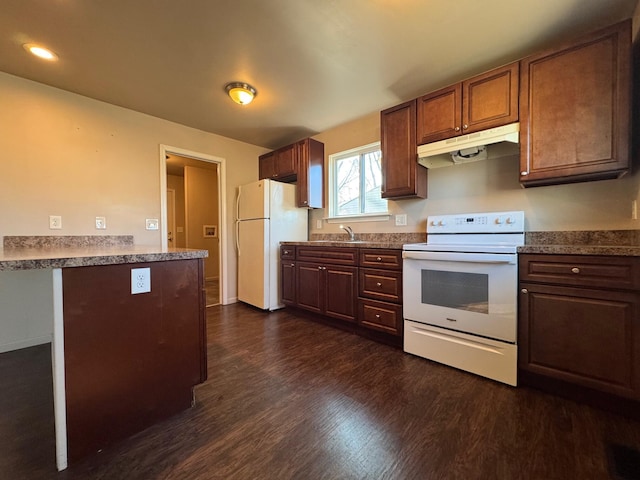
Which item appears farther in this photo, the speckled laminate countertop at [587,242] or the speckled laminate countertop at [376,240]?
Result: the speckled laminate countertop at [376,240]

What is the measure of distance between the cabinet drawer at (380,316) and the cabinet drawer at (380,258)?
13.2 inches

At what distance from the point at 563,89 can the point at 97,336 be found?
117 inches

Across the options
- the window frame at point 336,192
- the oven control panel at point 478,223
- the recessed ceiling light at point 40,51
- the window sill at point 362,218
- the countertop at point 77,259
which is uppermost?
the recessed ceiling light at point 40,51

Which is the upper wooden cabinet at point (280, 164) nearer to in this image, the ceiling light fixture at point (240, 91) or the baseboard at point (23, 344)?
the ceiling light fixture at point (240, 91)

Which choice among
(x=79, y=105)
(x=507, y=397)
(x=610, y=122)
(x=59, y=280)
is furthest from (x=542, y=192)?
(x=79, y=105)

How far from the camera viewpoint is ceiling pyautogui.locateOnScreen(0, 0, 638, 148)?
5.32 ft

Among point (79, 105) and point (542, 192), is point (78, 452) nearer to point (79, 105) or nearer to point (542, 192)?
point (79, 105)

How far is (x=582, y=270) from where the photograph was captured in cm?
150

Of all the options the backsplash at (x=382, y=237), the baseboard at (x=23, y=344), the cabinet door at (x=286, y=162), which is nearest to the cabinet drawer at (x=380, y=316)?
the backsplash at (x=382, y=237)

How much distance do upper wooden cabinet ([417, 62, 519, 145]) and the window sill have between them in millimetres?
890

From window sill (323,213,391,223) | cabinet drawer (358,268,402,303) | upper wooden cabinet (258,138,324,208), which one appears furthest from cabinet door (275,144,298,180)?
cabinet drawer (358,268,402,303)

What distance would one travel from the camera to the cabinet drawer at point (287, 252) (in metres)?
3.20

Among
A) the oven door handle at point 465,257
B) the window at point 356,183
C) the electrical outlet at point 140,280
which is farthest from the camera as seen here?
the window at point 356,183

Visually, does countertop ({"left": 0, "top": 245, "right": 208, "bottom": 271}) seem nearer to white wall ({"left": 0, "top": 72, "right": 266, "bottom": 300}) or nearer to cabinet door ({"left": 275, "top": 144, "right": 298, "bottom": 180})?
white wall ({"left": 0, "top": 72, "right": 266, "bottom": 300})
